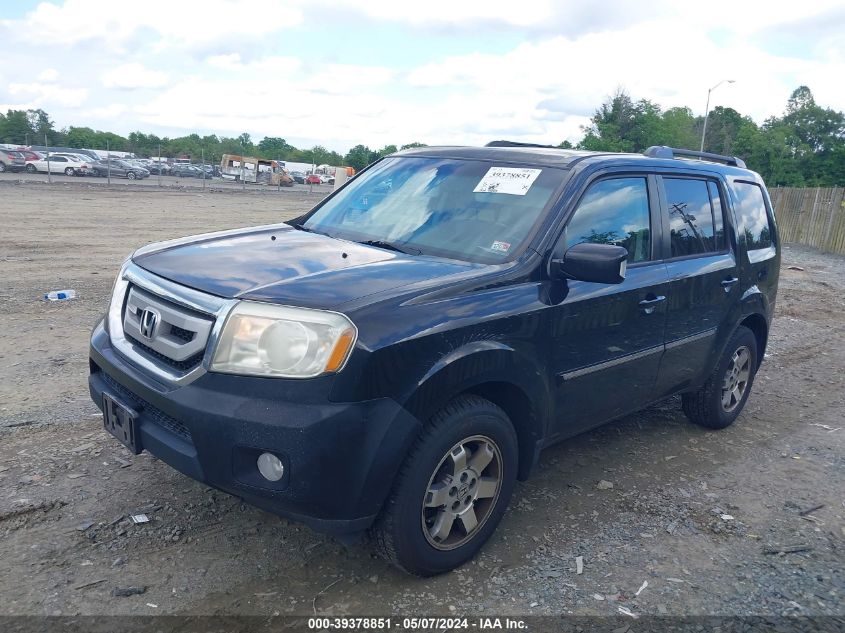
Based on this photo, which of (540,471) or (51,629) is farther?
(540,471)

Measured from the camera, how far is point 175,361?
3055 mm

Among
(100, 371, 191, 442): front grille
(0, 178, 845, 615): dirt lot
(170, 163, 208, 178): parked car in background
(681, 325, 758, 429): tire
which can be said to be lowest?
(0, 178, 845, 615): dirt lot

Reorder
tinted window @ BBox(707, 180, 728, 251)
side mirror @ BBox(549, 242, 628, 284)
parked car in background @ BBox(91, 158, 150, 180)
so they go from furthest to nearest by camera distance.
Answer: parked car in background @ BBox(91, 158, 150, 180) < tinted window @ BBox(707, 180, 728, 251) < side mirror @ BBox(549, 242, 628, 284)

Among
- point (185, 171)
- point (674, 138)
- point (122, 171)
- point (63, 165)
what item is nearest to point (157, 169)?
point (185, 171)

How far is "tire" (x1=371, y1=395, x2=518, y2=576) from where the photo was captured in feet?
9.96

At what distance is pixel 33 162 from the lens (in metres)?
42.3

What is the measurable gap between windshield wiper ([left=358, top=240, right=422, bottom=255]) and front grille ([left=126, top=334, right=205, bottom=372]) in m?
1.23

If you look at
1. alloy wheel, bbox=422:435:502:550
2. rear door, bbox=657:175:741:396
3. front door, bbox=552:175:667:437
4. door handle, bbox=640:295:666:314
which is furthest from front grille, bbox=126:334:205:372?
rear door, bbox=657:175:741:396

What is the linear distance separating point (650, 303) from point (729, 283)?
114cm

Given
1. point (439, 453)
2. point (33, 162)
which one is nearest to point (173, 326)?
point (439, 453)

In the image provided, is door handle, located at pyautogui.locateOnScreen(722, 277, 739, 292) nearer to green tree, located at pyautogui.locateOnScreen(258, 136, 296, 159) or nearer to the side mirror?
the side mirror

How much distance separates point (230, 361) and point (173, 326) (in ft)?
1.33

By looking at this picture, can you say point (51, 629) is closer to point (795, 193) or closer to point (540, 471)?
point (540, 471)

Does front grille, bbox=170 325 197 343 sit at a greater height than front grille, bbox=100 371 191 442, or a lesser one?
greater
